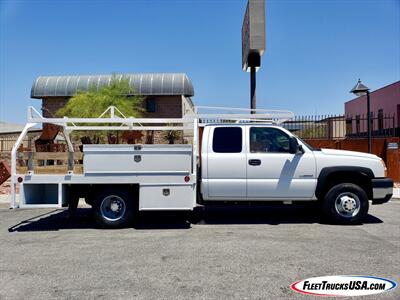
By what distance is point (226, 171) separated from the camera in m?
7.75

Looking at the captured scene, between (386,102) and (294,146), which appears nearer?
(294,146)

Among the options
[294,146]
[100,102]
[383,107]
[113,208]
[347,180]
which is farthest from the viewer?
[383,107]

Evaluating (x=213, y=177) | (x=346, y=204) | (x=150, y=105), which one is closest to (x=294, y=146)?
(x=346, y=204)

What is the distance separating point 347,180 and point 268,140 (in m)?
1.80

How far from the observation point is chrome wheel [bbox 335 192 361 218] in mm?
7809

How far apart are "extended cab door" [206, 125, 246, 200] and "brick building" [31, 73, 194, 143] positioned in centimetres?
2047

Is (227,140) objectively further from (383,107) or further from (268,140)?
(383,107)

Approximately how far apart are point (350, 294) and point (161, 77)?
25698 millimetres

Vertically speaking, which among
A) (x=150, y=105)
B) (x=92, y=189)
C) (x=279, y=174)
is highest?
(x=150, y=105)

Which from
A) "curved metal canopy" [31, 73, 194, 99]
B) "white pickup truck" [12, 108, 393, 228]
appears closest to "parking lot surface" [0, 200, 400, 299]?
"white pickup truck" [12, 108, 393, 228]

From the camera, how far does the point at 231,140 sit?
25.9 ft

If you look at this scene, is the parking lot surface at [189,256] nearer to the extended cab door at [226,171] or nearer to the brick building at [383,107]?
the extended cab door at [226,171]

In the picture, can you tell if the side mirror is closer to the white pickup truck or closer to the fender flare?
the white pickup truck

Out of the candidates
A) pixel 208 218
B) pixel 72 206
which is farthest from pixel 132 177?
pixel 208 218
